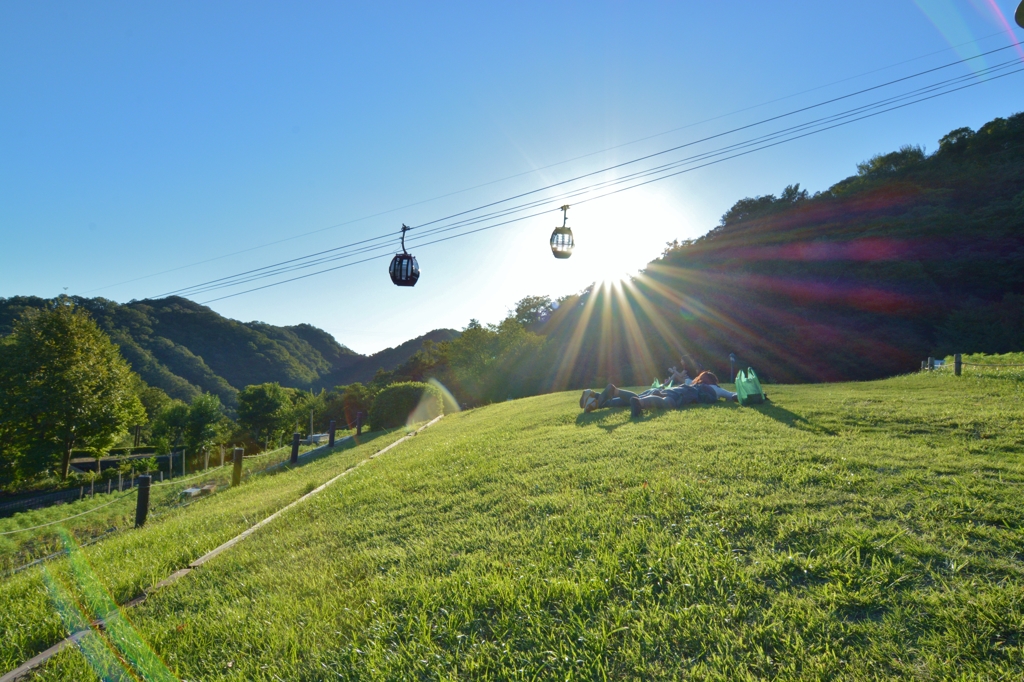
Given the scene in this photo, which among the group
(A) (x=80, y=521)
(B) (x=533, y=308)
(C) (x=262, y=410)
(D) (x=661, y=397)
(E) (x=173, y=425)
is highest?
(B) (x=533, y=308)

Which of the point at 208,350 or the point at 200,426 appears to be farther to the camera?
the point at 208,350

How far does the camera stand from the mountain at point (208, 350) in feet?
227

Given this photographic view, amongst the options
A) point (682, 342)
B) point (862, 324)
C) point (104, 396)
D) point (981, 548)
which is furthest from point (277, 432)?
point (981, 548)

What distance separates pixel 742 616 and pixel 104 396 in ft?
113

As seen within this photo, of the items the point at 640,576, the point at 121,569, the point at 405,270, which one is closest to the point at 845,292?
the point at 405,270

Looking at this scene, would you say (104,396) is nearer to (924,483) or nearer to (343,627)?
(343,627)

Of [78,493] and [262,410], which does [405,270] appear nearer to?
[78,493]

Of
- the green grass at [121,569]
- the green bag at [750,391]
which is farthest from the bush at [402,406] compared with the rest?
the green bag at [750,391]

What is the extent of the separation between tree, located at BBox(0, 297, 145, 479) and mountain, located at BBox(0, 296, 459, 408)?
125 ft

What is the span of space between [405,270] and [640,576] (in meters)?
9.93

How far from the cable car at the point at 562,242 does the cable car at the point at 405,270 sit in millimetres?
3533

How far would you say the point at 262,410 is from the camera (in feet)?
161

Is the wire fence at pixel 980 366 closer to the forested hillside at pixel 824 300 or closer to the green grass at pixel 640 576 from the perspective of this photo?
the forested hillside at pixel 824 300

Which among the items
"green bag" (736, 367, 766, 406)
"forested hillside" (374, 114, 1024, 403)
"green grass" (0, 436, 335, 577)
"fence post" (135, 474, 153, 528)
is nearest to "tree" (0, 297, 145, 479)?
"green grass" (0, 436, 335, 577)
